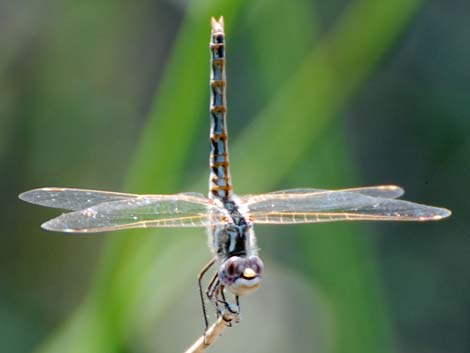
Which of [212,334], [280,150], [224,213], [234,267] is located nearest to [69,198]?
[224,213]

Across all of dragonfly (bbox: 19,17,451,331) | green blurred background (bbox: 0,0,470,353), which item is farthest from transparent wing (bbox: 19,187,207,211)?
green blurred background (bbox: 0,0,470,353)

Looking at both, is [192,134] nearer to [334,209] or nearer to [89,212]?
[334,209]

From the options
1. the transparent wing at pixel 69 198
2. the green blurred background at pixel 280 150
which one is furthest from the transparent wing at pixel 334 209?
the green blurred background at pixel 280 150

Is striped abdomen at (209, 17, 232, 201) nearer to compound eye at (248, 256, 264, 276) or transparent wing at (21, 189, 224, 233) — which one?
transparent wing at (21, 189, 224, 233)

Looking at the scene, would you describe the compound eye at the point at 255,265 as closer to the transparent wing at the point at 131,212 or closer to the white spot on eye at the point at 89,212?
the transparent wing at the point at 131,212

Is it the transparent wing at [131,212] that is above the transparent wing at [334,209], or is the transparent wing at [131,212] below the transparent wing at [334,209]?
above

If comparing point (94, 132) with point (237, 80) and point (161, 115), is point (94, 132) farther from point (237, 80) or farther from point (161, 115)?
point (161, 115)

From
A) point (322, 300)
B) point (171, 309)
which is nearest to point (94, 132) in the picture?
point (171, 309)
